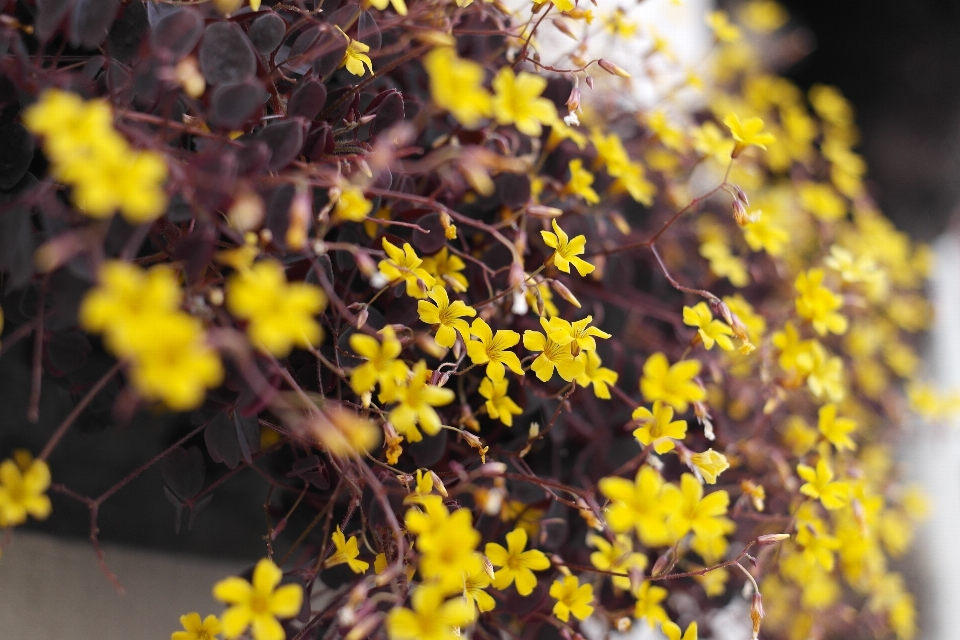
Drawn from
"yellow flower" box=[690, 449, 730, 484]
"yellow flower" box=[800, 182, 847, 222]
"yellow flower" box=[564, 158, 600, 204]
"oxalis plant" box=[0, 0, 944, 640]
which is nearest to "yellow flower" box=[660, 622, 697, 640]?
"oxalis plant" box=[0, 0, 944, 640]

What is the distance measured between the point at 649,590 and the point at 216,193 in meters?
0.43

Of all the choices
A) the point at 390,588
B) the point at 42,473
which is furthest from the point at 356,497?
the point at 42,473

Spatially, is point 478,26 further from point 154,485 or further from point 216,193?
point 154,485

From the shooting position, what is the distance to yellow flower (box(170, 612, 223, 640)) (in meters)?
0.43

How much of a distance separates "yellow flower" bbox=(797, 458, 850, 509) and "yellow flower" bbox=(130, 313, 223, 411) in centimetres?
47

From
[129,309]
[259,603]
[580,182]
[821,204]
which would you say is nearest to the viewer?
[129,309]

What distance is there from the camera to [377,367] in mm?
406

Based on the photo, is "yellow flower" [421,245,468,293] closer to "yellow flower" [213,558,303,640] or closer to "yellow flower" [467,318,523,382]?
"yellow flower" [467,318,523,382]

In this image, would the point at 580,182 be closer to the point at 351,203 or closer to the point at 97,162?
the point at 351,203

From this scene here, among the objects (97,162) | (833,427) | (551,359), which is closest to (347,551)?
(551,359)

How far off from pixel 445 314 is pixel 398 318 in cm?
5

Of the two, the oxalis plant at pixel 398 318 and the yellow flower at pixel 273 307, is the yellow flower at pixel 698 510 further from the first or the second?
the yellow flower at pixel 273 307

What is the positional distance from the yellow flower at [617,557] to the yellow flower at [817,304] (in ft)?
0.81

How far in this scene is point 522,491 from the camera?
1.83ft
